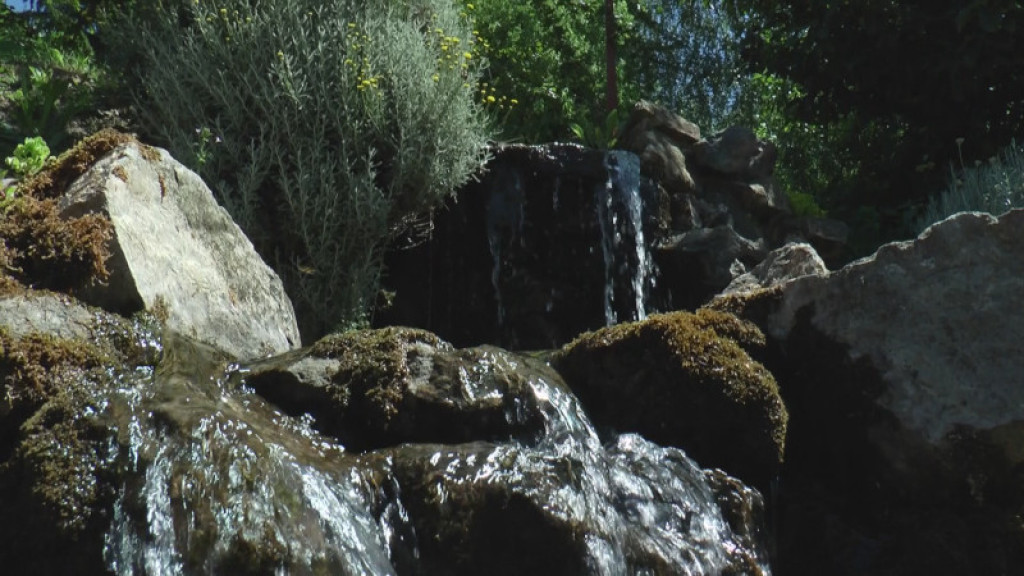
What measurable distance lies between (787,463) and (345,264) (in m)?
3.44

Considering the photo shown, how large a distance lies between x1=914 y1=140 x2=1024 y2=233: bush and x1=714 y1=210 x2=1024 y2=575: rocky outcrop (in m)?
3.20

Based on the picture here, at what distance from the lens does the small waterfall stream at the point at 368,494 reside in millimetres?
3727

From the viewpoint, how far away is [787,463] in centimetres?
576

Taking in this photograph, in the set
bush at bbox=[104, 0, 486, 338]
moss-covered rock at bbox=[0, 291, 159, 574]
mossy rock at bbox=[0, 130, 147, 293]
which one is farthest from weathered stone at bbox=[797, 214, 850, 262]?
moss-covered rock at bbox=[0, 291, 159, 574]

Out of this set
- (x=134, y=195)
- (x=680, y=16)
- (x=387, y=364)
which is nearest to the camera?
(x=387, y=364)

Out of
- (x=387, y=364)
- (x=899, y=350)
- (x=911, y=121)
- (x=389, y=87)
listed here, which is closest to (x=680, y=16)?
(x=911, y=121)

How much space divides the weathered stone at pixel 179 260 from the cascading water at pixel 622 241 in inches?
118

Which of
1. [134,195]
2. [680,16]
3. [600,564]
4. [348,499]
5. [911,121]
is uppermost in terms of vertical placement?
[680,16]

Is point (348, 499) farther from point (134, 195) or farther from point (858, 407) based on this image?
point (858, 407)

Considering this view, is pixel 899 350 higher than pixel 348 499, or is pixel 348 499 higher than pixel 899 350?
pixel 899 350

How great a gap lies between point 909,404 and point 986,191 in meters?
4.06

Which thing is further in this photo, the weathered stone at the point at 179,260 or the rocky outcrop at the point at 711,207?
the rocky outcrop at the point at 711,207

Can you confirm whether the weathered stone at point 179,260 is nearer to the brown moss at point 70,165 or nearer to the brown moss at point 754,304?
the brown moss at point 70,165

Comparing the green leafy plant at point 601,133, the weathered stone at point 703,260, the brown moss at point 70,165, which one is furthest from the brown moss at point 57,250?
the green leafy plant at point 601,133
